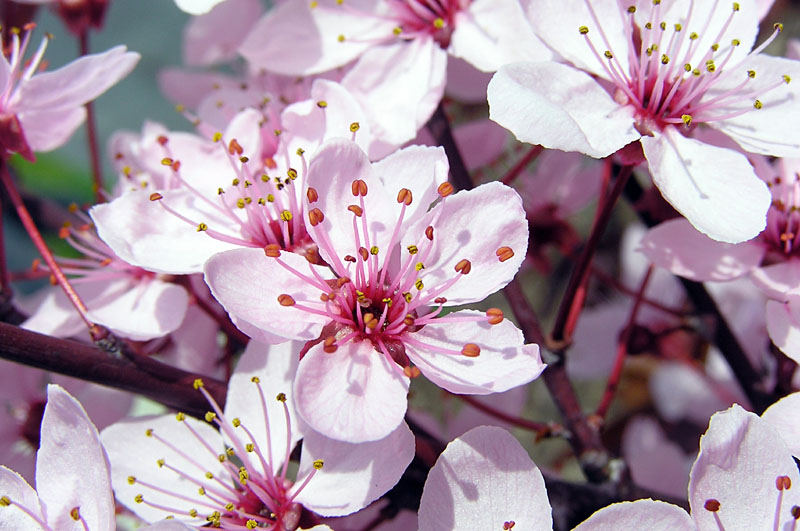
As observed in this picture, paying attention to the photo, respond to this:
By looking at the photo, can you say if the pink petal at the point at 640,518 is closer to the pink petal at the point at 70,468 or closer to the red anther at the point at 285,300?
the red anther at the point at 285,300

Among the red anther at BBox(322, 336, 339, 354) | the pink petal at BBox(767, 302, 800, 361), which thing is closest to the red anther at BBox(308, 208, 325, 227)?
the red anther at BBox(322, 336, 339, 354)

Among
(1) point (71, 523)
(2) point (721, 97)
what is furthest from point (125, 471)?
(2) point (721, 97)

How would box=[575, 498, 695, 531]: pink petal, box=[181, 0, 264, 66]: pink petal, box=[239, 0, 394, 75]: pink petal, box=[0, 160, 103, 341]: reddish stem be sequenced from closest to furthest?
box=[575, 498, 695, 531]: pink petal
box=[0, 160, 103, 341]: reddish stem
box=[239, 0, 394, 75]: pink petal
box=[181, 0, 264, 66]: pink petal

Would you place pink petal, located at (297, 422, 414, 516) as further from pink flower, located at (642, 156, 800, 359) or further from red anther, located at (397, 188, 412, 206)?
pink flower, located at (642, 156, 800, 359)

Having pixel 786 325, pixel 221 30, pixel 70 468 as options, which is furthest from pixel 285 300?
pixel 221 30

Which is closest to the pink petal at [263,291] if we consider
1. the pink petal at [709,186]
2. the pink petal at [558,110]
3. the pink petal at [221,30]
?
the pink petal at [558,110]
